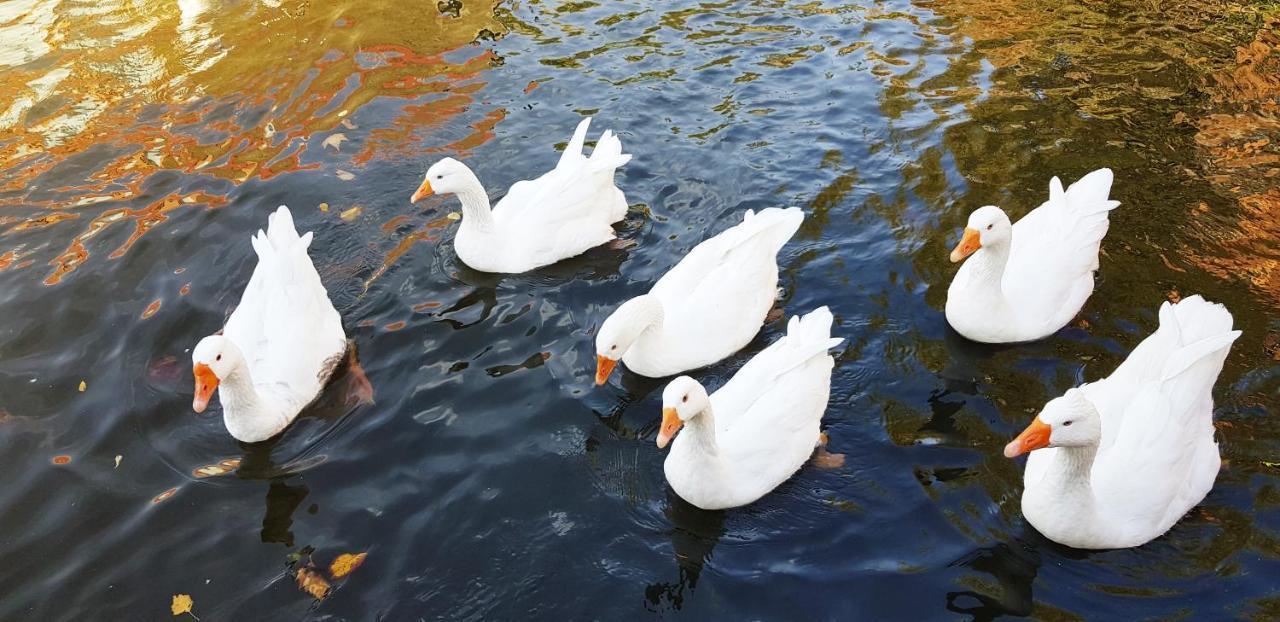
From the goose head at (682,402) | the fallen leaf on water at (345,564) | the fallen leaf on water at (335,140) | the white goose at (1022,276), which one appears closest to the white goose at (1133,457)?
the white goose at (1022,276)

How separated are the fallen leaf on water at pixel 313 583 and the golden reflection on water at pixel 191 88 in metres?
4.52

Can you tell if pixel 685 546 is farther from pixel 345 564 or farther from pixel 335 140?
pixel 335 140

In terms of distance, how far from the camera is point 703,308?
6590 mm

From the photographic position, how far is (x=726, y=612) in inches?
192

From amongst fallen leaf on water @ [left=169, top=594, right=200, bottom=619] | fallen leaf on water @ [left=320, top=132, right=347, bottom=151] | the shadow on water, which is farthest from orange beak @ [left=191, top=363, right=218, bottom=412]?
fallen leaf on water @ [left=320, top=132, right=347, bottom=151]

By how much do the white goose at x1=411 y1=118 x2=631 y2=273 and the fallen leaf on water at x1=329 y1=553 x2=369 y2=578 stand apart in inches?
120

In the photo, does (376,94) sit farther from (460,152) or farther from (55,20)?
(55,20)

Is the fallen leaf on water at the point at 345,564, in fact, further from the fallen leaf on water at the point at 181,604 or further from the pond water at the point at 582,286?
the fallen leaf on water at the point at 181,604

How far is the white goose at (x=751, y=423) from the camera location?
5.25 metres

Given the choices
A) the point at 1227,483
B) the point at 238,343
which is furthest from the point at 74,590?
the point at 1227,483

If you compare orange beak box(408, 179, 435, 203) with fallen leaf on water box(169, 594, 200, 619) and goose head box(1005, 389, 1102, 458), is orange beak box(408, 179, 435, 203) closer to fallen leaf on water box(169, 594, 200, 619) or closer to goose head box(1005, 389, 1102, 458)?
fallen leaf on water box(169, 594, 200, 619)

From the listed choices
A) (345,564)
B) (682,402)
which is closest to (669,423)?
(682,402)

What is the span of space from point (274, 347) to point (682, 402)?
314 cm

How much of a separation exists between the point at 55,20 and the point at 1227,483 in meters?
15.2
